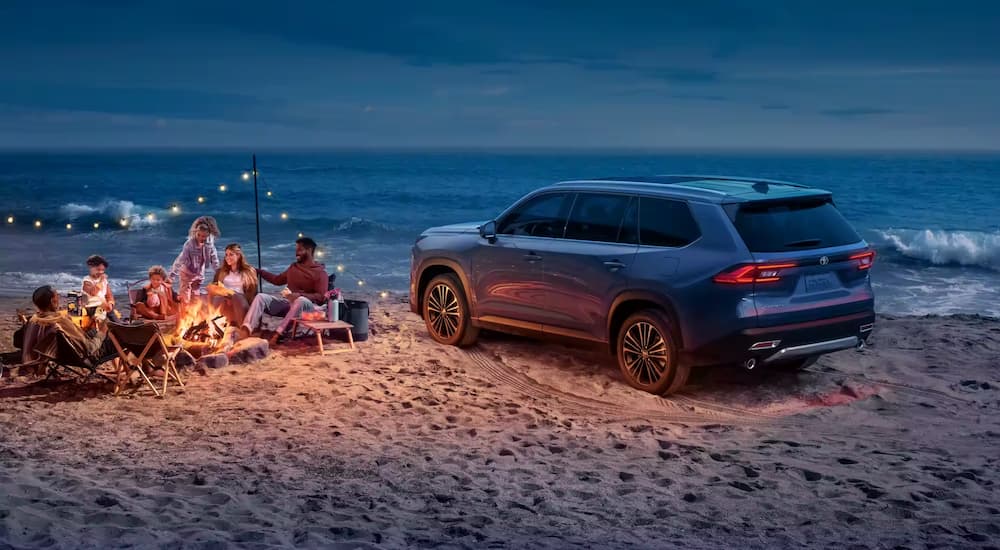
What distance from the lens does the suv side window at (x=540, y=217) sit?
9.53 m

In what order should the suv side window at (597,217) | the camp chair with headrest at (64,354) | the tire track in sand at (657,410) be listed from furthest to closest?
the suv side window at (597,217), the camp chair with headrest at (64,354), the tire track in sand at (657,410)

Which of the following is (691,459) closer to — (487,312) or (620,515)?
(620,515)

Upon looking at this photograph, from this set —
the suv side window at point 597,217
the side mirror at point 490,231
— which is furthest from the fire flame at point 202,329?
the suv side window at point 597,217

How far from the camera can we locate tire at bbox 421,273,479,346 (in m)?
10.6

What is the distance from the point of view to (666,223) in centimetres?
853

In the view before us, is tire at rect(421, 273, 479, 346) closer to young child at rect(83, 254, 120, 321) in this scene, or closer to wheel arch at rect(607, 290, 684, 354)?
wheel arch at rect(607, 290, 684, 354)

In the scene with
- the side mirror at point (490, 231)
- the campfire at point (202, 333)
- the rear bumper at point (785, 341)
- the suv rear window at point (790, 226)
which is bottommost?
the campfire at point (202, 333)

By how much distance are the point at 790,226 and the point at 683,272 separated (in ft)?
3.12

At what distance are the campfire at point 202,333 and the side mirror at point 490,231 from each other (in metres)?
2.85

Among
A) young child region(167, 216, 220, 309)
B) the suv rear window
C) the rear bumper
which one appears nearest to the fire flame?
young child region(167, 216, 220, 309)

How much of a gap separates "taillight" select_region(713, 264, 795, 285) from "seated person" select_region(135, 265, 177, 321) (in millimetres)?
6714

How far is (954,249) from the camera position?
2784 cm

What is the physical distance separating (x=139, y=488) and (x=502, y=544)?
245 cm

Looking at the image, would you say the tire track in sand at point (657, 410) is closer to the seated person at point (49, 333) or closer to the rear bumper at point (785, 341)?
the rear bumper at point (785, 341)
